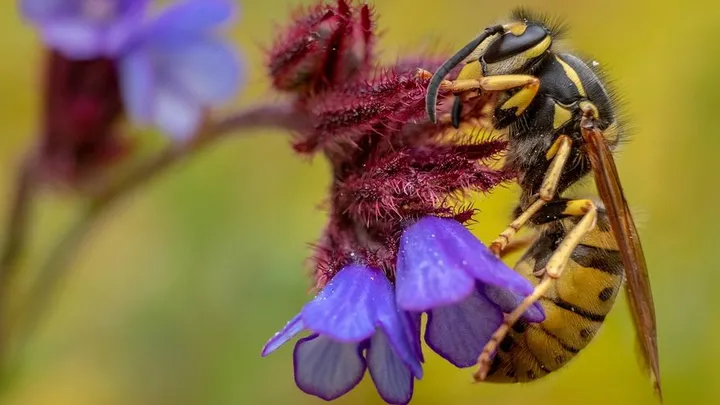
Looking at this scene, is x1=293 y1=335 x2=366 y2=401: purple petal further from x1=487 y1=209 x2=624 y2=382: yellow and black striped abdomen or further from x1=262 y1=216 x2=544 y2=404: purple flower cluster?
x1=487 y1=209 x2=624 y2=382: yellow and black striped abdomen

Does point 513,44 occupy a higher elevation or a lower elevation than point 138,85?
higher

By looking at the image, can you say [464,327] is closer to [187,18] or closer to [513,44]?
[513,44]

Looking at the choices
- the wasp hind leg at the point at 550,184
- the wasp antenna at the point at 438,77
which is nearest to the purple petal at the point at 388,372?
the wasp hind leg at the point at 550,184

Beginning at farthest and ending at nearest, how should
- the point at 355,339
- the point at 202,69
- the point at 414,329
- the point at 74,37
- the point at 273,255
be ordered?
1. the point at 273,255
2. the point at 202,69
3. the point at 74,37
4. the point at 414,329
5. the point at 355,339

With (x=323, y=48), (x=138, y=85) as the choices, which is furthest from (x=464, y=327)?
(x=138, y=85)

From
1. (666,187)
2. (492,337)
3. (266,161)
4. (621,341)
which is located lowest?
(266,161)

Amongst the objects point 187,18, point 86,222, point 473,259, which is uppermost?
point 473,259

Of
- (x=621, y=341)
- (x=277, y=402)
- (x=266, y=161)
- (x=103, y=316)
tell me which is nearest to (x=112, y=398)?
(x=103, y=316)

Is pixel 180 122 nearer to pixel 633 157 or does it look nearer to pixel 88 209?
pixel 88 209
